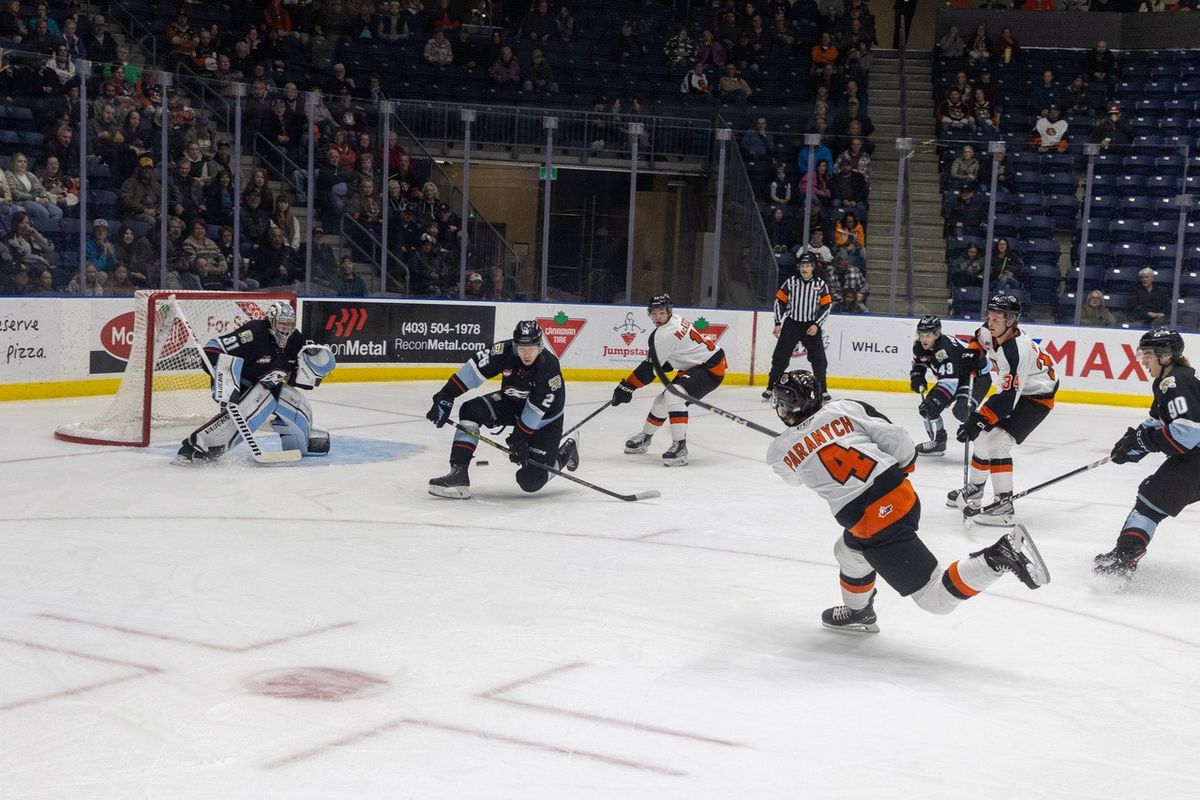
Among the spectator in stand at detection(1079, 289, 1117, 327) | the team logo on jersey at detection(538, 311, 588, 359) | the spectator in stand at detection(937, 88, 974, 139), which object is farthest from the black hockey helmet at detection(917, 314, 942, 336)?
the spectator in stand at detection(937, 88, 974, 139)

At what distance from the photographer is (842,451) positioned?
13.9ft

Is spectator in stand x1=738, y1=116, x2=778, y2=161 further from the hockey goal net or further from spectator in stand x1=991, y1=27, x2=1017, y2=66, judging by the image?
the hockey goal net

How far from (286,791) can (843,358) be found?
10.7 metres

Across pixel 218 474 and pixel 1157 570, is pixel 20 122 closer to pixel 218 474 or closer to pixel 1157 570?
pixel 218 474

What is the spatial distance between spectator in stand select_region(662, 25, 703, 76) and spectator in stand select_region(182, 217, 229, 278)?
268 inches

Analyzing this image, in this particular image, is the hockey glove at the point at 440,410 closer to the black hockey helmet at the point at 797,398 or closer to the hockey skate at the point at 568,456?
→ the hockey skate at the point at 568,456

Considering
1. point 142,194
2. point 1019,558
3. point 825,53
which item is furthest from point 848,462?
point 825,53

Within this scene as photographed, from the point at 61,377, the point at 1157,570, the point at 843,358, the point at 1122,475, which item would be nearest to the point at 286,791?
the point at 1157,570

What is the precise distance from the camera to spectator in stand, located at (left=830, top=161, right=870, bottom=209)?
1322cm

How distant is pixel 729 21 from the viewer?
16375 mm

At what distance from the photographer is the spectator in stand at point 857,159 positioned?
522 inches

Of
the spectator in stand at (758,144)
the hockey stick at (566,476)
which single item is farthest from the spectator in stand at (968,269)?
the hockey stick at (566,476)

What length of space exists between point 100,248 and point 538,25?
23.2 ft

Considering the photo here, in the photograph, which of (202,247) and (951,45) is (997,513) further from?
(951,45)
